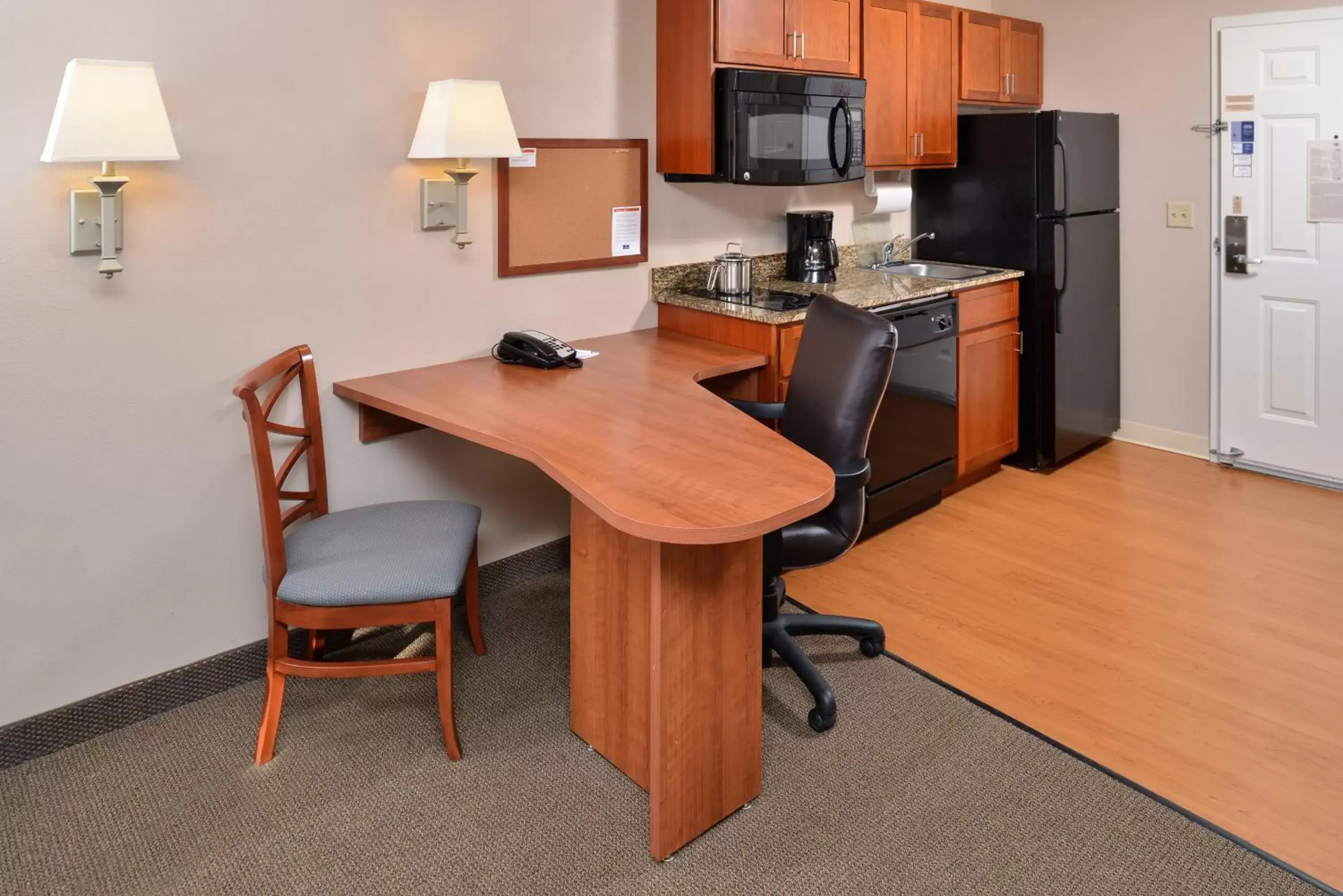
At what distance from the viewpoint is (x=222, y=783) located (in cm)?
213

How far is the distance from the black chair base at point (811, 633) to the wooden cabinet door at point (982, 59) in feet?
8.21

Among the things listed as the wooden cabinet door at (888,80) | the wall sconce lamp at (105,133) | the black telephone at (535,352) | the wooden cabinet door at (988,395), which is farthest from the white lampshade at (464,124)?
the wooden cabinet door at (988,395)

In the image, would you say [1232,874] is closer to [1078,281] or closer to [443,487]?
[443,487]

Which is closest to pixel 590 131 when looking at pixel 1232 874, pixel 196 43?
pixel 196 43

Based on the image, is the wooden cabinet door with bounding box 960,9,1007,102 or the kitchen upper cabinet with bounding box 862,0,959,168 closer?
the kitchen upper cabinet with bounding box 862,0,959,168

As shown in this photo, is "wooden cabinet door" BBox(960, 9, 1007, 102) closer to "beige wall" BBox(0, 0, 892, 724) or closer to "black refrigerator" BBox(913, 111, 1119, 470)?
"black refrigerator" BBox(913, 111, 1119, 470)

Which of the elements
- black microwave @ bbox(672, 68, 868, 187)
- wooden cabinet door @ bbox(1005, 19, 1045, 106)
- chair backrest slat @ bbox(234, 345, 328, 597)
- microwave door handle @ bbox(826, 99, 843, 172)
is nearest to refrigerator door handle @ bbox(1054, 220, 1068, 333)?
wooden cabinet door @ bbox(1005, 19, 1045, 106)

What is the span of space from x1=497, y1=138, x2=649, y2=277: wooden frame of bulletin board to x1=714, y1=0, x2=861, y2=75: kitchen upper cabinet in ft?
1.46

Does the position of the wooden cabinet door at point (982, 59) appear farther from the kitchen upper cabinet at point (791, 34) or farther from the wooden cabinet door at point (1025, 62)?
the kitchen upper cabinet at point (791, 34)

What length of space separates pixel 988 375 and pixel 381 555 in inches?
105

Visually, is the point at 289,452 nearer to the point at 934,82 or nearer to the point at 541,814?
the point at 541,814

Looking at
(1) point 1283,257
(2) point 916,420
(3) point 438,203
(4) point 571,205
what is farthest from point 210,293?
(1) point 1283,257

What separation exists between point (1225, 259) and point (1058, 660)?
2354 mm

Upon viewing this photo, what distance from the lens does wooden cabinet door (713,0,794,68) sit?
9.85ft
